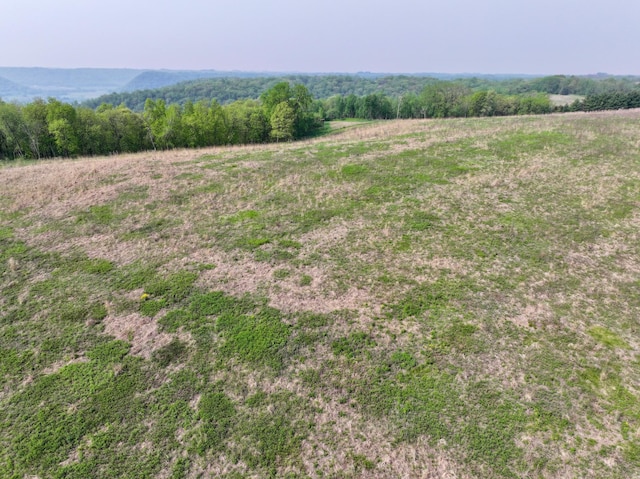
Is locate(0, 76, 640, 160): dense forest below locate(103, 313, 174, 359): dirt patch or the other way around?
the other way around

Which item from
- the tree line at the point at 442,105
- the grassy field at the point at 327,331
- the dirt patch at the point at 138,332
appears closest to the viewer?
the grassy field at the point at 327,331

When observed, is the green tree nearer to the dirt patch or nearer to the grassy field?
the grassy field

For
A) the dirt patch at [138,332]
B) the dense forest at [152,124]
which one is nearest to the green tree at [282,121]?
the dense forest at [152,124]

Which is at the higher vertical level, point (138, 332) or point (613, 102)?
point (613, 102)

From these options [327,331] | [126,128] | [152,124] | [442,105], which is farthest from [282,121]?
[442,105]

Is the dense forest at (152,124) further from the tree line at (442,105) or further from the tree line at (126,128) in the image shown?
the tree line at (442,105)

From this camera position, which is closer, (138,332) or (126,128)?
(138,332)

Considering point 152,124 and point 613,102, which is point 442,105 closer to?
point 613,102

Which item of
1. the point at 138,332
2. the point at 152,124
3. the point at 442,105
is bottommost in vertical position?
the point at 138,332

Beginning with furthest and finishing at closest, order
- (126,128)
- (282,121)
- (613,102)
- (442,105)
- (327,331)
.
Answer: (442,105)
(613,102)
(282,121)
(126,128)
(327,331)

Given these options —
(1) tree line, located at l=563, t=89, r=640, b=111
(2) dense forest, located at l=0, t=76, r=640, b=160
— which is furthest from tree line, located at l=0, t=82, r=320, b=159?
(1) tree line, located at l=563, t=89, r=640, b=111
